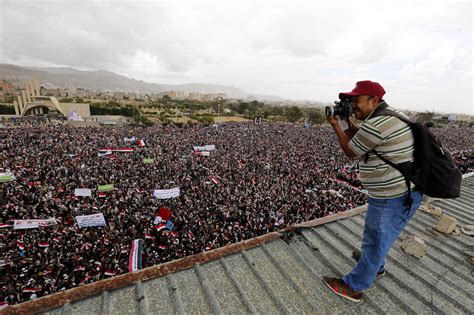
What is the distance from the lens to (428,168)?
1835 mm

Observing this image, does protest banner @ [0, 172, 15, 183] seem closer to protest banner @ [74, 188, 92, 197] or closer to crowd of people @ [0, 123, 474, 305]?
crowd of people @ [0, 123, 474, 305]

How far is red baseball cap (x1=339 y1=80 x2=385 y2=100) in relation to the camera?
1.92m

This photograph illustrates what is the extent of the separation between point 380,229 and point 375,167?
0.54 meters

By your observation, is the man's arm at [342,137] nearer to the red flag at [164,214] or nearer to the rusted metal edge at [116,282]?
the rusted metal edge at [116,282]

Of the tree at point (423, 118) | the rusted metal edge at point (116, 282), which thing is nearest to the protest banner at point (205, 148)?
the tree at point (423, 118)

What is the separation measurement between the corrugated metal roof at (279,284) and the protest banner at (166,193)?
9.81m

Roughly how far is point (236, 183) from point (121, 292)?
11975 mm

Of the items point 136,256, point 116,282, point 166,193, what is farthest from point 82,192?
point 116,282

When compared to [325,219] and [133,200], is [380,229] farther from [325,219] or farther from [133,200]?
[133,200]

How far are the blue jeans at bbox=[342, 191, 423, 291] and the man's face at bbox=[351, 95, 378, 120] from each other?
30.7 inches

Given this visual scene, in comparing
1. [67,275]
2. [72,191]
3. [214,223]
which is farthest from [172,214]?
[72,191]

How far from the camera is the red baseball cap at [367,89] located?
192 centimetres

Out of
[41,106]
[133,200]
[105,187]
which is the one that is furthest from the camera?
[41,106]

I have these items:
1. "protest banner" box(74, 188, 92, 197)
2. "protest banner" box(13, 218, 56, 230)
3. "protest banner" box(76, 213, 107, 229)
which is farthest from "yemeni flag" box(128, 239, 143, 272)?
"protest banner" box(74, 188, 92, 197)
